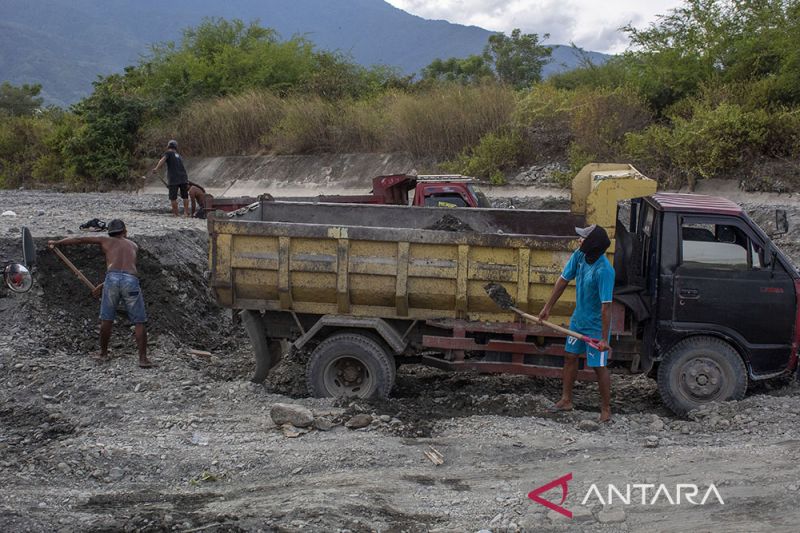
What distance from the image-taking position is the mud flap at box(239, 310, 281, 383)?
791 centimetres

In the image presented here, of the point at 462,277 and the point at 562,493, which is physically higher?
the point at 462,277

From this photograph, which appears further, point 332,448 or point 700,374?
point 700,374

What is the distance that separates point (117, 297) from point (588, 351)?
16.1 feet

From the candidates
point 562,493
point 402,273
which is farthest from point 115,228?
point 562,493

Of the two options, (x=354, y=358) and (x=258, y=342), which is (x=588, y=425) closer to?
(x=354, y=358)

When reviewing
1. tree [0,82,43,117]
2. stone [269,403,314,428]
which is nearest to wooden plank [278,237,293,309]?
stone [269,403,314,428]

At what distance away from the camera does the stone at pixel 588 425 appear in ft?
22.7

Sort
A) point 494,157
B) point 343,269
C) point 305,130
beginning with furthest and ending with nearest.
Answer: point 305,130 < point 494,157 < point 343,269

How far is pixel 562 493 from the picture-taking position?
5.53 meters

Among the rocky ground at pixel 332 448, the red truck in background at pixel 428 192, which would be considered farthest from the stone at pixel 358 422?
the red truck in background at pixel 428 192

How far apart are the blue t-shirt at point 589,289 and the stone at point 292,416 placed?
2402 mm

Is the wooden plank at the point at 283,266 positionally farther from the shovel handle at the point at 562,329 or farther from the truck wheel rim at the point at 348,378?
the shovel handle at the point at 562,329

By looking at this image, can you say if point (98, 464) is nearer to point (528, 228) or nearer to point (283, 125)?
point (528, 228)

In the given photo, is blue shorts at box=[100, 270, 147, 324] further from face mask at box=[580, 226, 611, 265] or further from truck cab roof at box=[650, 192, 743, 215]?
truck cab roof at box=[650, 192, 743, 215]
